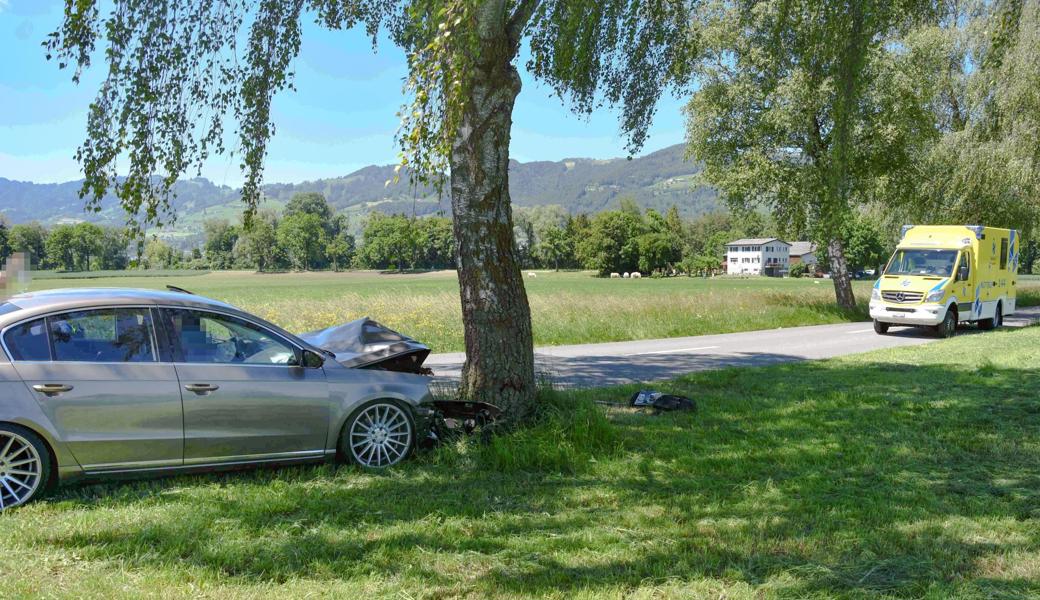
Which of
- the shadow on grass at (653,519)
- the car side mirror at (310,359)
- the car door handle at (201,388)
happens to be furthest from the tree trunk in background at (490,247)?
the car door handle at (201,388)

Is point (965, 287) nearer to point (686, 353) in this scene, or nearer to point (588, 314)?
point (686, 353)

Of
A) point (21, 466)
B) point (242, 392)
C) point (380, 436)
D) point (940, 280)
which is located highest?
point (940, 280)

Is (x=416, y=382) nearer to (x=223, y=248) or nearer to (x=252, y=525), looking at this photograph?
(x=252, y=525)

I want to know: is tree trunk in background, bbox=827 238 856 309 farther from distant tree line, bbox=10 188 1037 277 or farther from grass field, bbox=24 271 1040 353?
distant tree line, bbox=10 188 1037 277

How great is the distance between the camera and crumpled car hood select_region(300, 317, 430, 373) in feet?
22.3

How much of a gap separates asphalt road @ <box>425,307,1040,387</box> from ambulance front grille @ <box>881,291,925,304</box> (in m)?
0.95

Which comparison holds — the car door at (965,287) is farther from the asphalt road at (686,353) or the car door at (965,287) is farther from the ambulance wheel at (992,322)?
the ambulance wheel at (992,322)

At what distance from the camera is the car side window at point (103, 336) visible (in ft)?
17.9

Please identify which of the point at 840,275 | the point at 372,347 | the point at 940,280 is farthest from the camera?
the point at 840,275

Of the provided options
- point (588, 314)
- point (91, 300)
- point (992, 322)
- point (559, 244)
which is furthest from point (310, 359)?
point (559, 244)

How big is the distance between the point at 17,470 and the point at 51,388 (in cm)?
57

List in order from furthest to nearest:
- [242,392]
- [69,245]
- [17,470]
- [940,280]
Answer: [69,245], [940,280], [242,392], [17,470]

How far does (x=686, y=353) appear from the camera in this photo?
53.4 feet

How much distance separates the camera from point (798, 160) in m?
25.7
